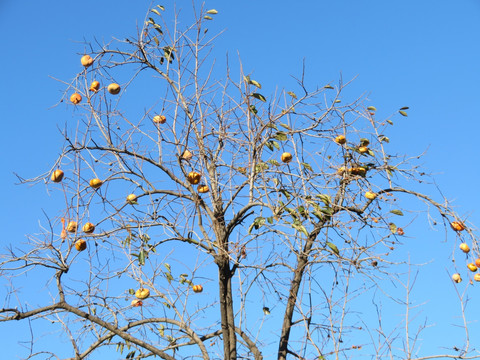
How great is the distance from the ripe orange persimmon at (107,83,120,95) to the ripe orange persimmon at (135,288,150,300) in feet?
3.39

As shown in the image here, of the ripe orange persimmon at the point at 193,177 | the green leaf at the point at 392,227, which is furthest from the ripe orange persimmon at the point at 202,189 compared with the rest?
the green leaf at the point at 392,227

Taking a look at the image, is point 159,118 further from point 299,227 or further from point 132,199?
point 299,227

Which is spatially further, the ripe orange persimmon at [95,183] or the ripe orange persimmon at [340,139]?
the ripe orange persimmon at [340,139]

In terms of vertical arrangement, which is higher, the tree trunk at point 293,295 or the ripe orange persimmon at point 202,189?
the ripe orange persimmon at point 202,189

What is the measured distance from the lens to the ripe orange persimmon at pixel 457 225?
3.32 m

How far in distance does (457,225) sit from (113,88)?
1918 mm

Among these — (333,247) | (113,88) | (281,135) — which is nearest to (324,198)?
(333,247)

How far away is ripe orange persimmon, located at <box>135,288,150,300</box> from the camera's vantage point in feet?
10.3

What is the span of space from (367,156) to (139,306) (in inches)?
57.5

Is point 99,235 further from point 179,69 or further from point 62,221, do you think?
point 179,69

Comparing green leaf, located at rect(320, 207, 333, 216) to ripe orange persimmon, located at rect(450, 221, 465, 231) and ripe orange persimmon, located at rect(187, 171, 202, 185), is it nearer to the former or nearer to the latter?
ripe orange persimmon, located at rect(187, 171, 202, 185)

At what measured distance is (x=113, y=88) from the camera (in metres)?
3.36

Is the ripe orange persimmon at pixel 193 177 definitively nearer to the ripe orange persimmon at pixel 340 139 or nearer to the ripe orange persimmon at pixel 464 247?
the ripe orange persimmon at pixel 340 139

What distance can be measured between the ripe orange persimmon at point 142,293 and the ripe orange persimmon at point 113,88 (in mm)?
1032
